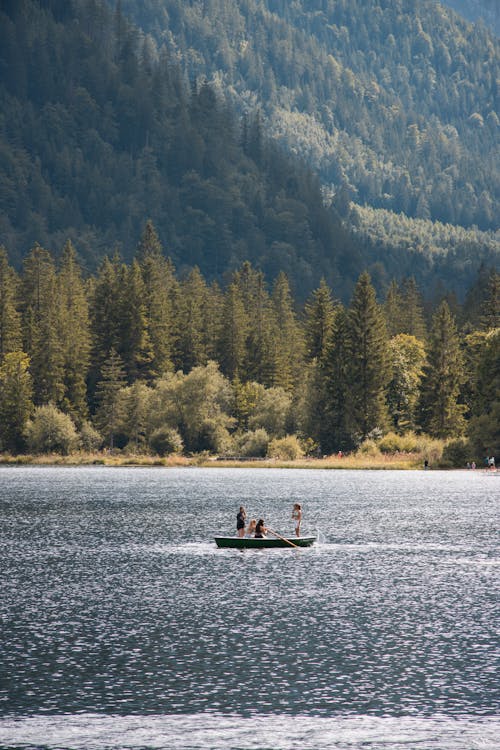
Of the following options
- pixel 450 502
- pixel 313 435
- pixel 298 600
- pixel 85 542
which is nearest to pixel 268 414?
pixel 313 435

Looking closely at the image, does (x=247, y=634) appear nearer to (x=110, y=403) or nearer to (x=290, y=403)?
(x=290, y=403)

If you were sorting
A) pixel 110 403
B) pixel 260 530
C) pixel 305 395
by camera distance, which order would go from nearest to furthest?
pixel 260 530 < pixel 305 395 < pixel 110 403

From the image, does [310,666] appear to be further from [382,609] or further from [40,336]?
[40,336]

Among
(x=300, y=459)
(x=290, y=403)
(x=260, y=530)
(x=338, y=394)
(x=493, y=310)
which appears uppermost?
(x=493, y=310)

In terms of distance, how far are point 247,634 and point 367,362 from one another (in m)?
136

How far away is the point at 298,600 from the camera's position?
163 ft

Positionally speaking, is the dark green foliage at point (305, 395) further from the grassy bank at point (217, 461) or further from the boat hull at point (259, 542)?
the boat hull at point (259, 542)

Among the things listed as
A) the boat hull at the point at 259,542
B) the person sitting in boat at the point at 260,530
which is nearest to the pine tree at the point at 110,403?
the boat hull at the point at 259,542

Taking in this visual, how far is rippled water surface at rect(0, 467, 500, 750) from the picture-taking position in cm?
3003

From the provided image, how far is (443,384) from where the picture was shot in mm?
170375

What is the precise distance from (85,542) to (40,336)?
422 feet

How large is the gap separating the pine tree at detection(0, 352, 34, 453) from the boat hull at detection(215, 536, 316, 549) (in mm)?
123678

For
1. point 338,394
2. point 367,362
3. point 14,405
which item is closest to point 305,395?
point 338,394

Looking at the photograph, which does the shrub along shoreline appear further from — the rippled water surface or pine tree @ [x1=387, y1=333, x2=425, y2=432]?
the rippled water surface
